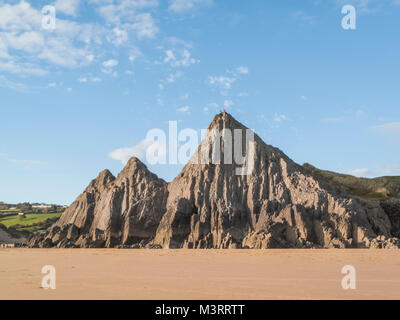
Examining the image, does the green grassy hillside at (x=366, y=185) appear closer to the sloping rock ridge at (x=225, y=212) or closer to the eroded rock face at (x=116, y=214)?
the sloping rock ridge at (x=225, y=212)

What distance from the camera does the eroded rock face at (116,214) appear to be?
50.1 meters

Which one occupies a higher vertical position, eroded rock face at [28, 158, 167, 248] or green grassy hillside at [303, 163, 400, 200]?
green grassy hillside at [303, 163, 400, 200]

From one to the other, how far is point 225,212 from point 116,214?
16348 mm

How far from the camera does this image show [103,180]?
65.3 metres

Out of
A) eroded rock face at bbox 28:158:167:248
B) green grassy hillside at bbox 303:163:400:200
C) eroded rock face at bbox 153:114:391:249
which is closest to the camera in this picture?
eroded rock face at bbox 153:114:391:249

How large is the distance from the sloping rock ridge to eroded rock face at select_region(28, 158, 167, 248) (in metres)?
0.13

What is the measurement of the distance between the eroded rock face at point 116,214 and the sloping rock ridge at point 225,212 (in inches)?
5.2

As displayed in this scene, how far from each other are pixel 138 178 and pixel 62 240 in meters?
13.8

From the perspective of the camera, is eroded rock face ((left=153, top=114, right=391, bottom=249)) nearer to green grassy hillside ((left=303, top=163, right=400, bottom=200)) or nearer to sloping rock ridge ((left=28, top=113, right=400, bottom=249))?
sloping rock ridge ((left=28, top=113, right=400, bottom=249))

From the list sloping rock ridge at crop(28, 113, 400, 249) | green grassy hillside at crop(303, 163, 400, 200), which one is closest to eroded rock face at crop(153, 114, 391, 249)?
sloping rock ridge at crop(28, 113, 400, 249)

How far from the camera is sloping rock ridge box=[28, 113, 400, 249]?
136 ft
